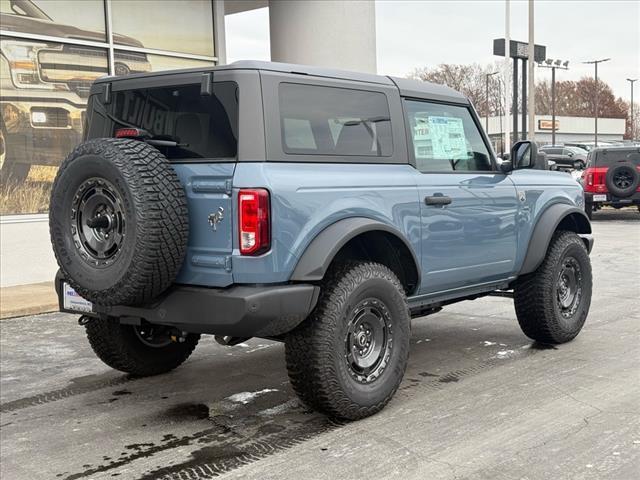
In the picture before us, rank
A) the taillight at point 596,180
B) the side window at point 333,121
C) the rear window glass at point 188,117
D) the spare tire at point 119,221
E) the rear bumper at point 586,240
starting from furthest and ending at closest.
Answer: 1. the taillight at point 596,180
2. the rear bumper at point 586,240
3. the side window at point 333,121
4. the rear window glass at point 188,117
5. the spare tire at point 119,221

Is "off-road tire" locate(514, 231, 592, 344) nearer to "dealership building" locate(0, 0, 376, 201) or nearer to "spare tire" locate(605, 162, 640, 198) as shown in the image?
"dealership building" locate(0, 0, 376, 201)

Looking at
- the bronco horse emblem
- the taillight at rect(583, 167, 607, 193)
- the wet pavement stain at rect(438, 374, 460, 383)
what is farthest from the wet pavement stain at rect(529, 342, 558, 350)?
the taillight at rect(583, 167, 607, 193)

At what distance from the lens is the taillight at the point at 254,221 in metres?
3.92

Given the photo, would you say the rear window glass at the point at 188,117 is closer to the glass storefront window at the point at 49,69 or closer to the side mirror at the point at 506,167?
the side mirror at the point at 506,167

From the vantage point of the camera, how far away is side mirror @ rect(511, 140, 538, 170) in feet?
19.0

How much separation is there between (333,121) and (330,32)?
909 centimetres

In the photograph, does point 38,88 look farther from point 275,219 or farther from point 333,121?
point 275,219

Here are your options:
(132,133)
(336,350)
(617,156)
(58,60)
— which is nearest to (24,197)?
(58,60)

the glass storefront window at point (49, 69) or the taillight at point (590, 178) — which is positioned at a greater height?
the glass storefront window at point (49, 69)

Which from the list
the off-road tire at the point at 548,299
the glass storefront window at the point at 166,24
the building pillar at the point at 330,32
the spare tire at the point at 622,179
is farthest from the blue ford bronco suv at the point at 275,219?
the spare tire at the point at 622,179

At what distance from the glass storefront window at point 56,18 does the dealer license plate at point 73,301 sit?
6747 millimetres

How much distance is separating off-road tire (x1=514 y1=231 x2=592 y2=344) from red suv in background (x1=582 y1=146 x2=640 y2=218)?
477 inches

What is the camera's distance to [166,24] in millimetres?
12250

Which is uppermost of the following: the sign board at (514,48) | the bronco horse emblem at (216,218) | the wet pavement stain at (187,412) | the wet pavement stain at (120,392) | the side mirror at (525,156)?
the sign board at (514,48)
